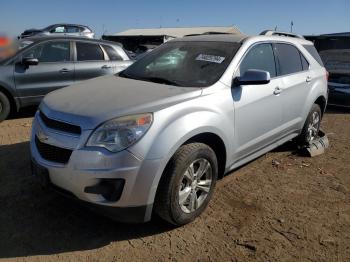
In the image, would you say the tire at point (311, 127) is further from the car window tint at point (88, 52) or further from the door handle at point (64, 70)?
the door handle at point (64, 70)

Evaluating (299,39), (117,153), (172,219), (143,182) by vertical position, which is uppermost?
(299,39)

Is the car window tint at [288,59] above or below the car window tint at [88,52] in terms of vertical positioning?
above

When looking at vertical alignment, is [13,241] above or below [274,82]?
below

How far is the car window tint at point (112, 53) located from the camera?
26.3 feet

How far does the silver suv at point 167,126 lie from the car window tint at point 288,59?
0.03 metres

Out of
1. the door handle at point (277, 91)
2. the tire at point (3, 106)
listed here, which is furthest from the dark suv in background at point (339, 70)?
the tire at point (3, 106)

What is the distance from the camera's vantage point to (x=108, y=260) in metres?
3.00

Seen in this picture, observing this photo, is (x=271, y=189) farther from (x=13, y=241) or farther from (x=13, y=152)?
(x=13, y=152)

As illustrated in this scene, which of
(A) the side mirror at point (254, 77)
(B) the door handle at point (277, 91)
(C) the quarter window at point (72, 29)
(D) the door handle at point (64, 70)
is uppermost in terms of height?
(A) the side mirror at point (254, 77)

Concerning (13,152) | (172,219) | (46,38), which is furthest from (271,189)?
(46,38)

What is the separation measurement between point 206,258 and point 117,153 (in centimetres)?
110

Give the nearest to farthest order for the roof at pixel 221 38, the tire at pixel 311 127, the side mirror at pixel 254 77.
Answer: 1. the side mirror at pixel 254 77
2. the roof at pixel 221 38
3. the tire at pixel 311 127

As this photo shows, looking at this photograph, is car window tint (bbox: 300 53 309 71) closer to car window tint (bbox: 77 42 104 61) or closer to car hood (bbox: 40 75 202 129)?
car hood (bbox: 40 75 202 129)

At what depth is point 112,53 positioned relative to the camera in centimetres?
805
